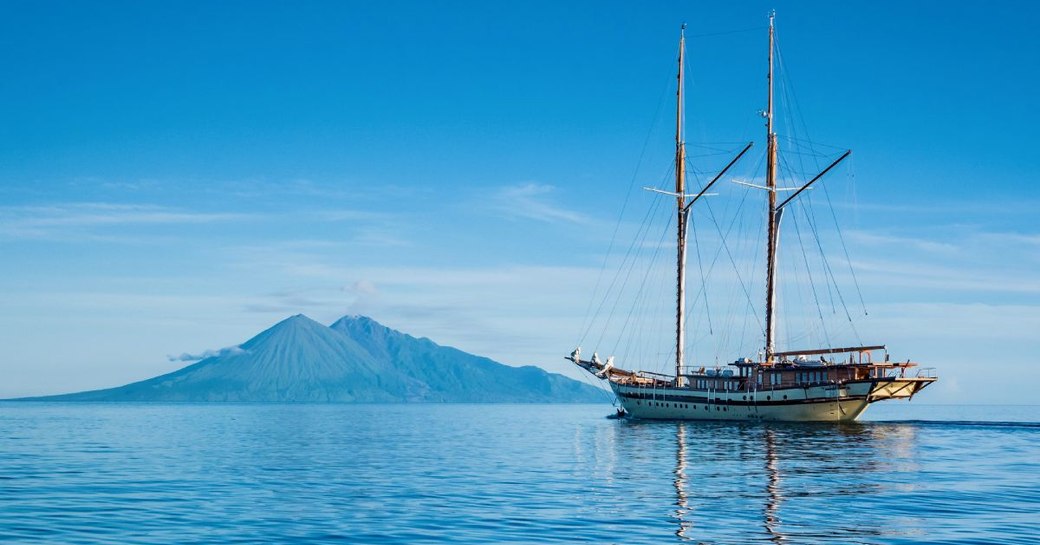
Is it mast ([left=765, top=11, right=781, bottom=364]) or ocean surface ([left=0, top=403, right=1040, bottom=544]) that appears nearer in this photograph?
ocean surface ([left=0, top=403, right=1040, bottom=544])

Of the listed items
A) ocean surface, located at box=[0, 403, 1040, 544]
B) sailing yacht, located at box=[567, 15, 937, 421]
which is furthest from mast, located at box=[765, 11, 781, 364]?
ocean surface, located at box=[0, 403, 1040, 544]

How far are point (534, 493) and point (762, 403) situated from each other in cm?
7153

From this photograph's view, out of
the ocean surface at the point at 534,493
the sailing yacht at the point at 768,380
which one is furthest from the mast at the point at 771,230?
the ocean surface at the point at 534,493

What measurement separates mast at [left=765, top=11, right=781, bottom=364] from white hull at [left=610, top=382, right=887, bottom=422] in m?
8.02

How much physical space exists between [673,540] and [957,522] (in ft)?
37.8

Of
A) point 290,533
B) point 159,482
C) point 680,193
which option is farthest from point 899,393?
point 290,533

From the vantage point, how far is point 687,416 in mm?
120938

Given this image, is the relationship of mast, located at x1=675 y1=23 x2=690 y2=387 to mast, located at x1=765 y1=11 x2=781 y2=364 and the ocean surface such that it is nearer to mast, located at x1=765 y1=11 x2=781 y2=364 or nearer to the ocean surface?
mast, located at x1=765 y1=11 x2=781 y2=364

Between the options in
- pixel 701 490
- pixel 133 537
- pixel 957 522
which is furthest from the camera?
pixel 701 490

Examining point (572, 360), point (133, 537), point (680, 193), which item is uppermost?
point (680, 193)

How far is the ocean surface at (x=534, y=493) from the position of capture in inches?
1330

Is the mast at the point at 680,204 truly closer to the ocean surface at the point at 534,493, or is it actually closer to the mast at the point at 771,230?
the mast at the point at 771,230

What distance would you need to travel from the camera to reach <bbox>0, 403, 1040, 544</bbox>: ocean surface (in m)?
33.8

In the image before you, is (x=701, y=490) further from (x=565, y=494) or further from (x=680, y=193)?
(x=680, y=193)
